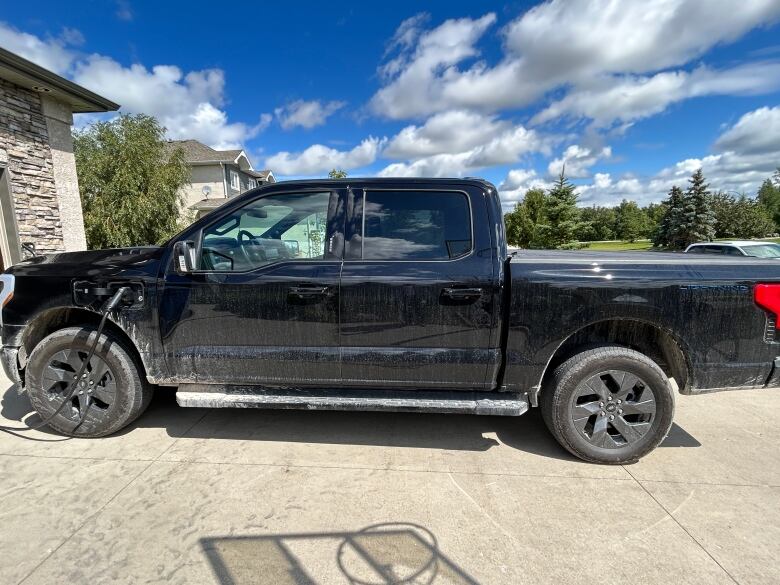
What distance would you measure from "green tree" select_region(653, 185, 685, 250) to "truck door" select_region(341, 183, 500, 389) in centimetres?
3734

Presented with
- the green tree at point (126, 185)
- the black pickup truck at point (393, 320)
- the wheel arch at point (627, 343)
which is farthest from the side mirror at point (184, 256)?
the green tree at point (126, 185)

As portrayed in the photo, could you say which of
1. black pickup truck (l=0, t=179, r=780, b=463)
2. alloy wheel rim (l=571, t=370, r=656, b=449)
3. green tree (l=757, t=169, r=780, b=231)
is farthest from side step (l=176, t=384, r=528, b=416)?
green tree (l=757, t=169, r=780, b=231)

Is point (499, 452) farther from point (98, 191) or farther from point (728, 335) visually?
point (98, 191)

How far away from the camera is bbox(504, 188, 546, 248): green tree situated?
129ft

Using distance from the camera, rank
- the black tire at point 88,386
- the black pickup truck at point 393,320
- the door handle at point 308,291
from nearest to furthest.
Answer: the black pickup truck at point 393,320, the door handle at point 308,291, the black tire at point 88,386

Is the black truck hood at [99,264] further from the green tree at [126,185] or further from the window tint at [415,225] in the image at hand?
the green tree at [126,185]

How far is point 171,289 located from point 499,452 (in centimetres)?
275

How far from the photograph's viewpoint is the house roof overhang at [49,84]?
22.2 feet

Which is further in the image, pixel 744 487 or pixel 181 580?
pixel 744 487

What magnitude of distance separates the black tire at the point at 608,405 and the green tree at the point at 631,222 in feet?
265

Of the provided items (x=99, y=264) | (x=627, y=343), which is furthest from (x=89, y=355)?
(x=627, y=343)

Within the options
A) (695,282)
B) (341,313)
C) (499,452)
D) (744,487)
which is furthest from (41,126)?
(744,487)

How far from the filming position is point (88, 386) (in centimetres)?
310

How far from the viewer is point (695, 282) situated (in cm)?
261
